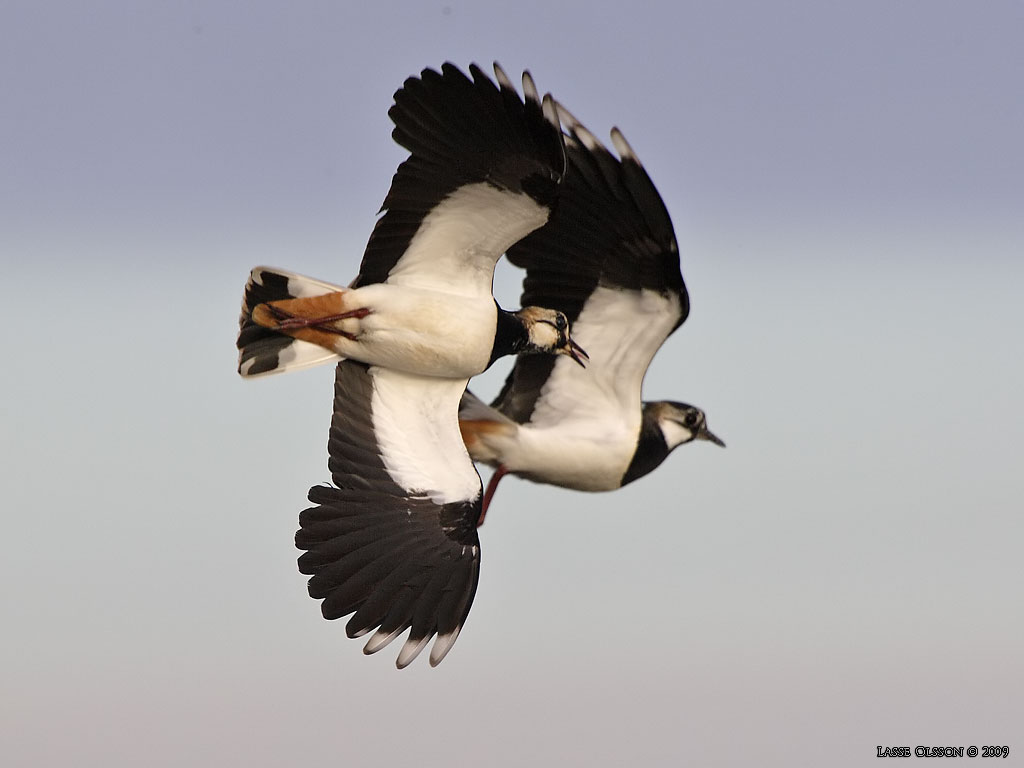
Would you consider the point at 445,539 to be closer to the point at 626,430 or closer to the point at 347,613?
the point at 347,613

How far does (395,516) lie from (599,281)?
2.32 meters

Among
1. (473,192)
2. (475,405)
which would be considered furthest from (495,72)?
(475,405)

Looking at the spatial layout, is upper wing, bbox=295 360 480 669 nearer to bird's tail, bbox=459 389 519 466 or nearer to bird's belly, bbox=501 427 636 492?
bird's tail, bbox=459 389 519 466

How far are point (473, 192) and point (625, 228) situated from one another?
71.5 inches

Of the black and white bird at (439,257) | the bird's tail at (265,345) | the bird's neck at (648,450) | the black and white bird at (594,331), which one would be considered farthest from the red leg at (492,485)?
the bird's tail at (265,345)

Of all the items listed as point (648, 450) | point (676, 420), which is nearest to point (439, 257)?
point (648, 450)

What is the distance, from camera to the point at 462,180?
391 inches

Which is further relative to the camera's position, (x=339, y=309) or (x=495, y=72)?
(x=339, y=309)

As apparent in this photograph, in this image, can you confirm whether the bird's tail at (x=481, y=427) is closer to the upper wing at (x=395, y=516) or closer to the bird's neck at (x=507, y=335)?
the upper wing at (x=395, y=516)

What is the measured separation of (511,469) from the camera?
12.0 m

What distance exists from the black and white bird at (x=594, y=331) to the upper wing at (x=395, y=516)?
0.82 meters

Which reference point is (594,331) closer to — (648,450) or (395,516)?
(648,450)

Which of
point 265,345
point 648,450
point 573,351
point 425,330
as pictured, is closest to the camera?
point 425,330

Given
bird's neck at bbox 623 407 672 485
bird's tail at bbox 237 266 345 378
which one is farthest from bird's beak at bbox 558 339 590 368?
bird's tail at bbox 237 266 345 378
